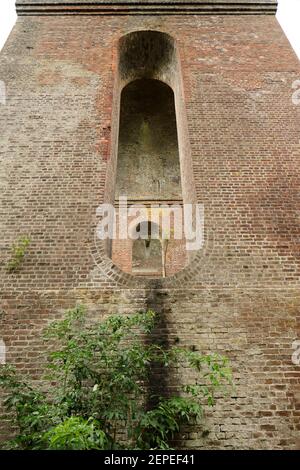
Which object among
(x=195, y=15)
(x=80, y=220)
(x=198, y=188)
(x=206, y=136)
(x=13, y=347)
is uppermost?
(x=195, y=15)

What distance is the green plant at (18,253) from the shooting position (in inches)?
187

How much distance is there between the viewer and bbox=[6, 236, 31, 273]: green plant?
15.6 ft

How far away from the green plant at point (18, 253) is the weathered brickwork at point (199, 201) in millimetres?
77

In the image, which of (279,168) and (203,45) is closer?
(279,168)

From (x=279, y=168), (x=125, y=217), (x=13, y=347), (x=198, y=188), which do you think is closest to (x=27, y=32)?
(x=125, y=217)

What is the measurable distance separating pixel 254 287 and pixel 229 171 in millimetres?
1995

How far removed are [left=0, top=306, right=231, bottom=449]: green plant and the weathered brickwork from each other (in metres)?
0.23

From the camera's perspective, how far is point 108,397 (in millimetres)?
3363

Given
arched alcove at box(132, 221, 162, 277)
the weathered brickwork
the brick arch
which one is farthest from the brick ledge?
arched alcove at box(132, 221, 162, 277)

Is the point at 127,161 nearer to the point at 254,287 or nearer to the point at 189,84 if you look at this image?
the point at 189,84

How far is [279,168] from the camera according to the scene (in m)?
5.79

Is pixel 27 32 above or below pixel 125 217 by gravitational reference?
above

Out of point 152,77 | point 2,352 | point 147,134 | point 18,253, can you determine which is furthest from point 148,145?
point 2,352

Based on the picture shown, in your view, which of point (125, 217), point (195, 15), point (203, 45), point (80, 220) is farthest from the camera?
point (125, 217)
